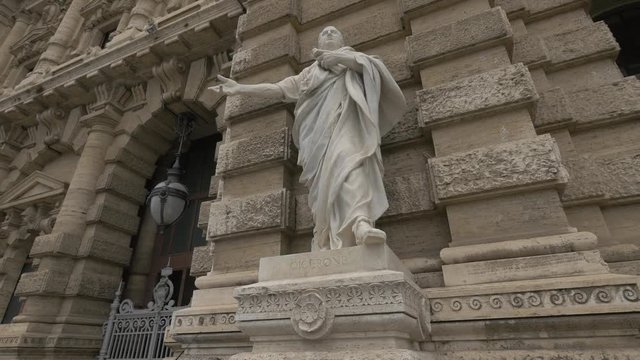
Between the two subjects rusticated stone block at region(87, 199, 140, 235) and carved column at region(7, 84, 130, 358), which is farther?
rusticated stone block at region(87, 199, 140, 235)

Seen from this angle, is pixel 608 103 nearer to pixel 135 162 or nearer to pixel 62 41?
pixel 135 162

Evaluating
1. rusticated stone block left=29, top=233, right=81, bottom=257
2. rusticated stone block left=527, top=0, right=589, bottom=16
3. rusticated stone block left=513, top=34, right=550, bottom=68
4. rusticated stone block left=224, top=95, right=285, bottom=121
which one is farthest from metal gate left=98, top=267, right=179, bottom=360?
rusticated stone block left=527, top=0, right=589, bottom=16

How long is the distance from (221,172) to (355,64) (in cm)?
235

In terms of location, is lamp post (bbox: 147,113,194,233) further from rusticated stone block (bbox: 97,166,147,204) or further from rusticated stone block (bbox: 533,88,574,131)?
rusticated stone block (bbox: 533,88,574,131)

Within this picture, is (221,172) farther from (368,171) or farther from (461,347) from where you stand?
(461,347)

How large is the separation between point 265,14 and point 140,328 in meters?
5.68

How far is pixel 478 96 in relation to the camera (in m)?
3.95

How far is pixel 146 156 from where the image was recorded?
9.88m

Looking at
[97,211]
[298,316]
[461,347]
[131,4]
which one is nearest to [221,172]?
[298,316]

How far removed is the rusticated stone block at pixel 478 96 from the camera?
12.4 ft

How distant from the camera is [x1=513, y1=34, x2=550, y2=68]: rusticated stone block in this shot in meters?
4.75

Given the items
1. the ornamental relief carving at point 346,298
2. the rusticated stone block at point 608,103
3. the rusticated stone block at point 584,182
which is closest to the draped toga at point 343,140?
the ornamental relief carving at point 346,298

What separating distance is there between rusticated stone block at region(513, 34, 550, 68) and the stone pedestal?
3.38 m

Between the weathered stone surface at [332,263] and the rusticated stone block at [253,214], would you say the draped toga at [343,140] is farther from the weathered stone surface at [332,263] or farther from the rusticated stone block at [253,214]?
the rusticated stone block at [253,214]
